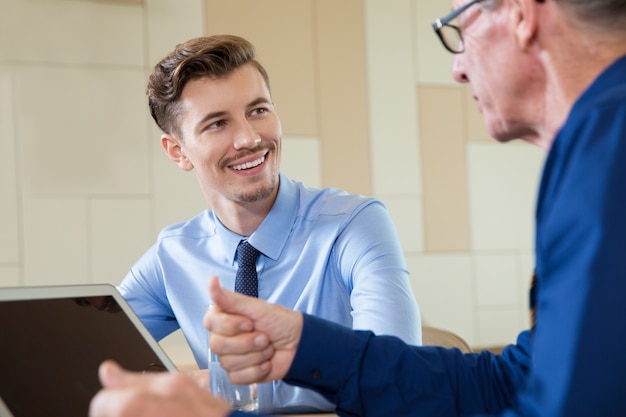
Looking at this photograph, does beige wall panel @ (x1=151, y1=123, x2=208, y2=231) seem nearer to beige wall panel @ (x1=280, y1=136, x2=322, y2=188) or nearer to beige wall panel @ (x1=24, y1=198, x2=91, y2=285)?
beige wall panel @ (x1=24, y1=198, x2=91, y2=285)

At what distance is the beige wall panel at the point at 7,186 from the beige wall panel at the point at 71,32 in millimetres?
166

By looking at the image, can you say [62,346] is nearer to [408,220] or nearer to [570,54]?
[570,54]

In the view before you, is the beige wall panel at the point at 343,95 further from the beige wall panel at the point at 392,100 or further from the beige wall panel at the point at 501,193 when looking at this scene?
the beige wall panel at the point at 501,193

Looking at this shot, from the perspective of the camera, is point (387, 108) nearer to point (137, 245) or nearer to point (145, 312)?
point (137, 245)

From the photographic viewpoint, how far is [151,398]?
0.73 meters

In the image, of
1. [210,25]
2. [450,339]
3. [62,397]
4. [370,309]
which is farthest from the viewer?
[210,25]

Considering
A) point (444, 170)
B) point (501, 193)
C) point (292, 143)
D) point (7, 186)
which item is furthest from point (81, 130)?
point (501, 193)

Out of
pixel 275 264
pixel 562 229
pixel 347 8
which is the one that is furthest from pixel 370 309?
pixel 347 8

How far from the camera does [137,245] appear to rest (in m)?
3.34

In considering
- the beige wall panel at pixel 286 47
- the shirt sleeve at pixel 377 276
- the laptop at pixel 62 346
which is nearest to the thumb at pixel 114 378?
the laptop at pixel 62 346

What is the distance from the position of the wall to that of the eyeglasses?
2.19m

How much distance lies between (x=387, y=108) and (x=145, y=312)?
2070mm

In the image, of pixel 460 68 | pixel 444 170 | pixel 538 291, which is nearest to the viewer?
pixel 538 291

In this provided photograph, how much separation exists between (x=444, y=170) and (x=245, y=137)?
2142 millimetres
